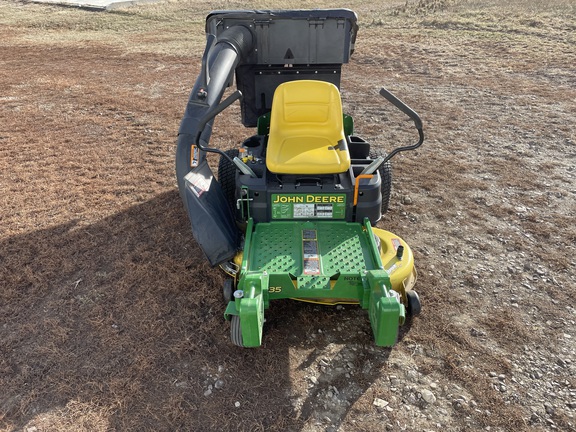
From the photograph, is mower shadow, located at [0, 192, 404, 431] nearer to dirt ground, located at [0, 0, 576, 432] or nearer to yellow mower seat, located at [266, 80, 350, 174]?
dirt ground, located at [0, 0, 576, 432]

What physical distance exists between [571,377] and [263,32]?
15.9 ft

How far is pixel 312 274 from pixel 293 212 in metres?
0.75

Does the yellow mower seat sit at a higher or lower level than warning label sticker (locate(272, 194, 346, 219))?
higher

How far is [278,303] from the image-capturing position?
4242mm

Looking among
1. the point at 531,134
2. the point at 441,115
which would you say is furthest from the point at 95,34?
the point at 531,134

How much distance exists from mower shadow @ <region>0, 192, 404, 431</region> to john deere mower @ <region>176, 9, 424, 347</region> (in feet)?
1.06

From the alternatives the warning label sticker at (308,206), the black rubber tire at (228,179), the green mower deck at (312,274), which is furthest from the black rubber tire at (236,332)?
the black rubber tire at (228,179)

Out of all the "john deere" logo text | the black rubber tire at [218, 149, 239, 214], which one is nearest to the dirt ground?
the black rubber tire at [218, 149, 239, 214]

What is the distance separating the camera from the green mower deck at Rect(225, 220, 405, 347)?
3234 millimetres

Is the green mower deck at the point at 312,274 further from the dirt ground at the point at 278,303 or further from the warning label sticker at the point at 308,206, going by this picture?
the dirt ground at the point at 278,303

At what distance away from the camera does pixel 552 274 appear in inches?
184

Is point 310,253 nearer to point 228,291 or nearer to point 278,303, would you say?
point 278,303

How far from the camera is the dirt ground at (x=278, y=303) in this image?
331 cm

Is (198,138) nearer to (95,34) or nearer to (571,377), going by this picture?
(571,377)
